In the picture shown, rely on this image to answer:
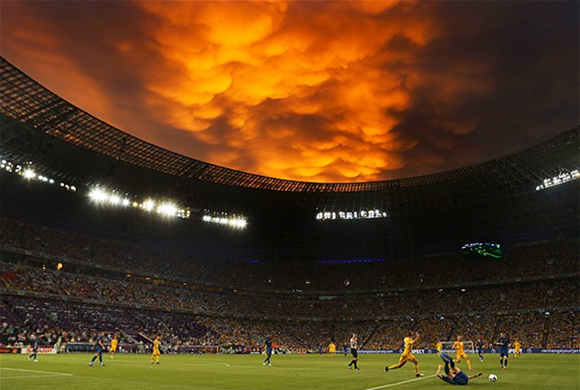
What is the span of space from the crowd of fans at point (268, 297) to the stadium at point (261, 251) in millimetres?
309

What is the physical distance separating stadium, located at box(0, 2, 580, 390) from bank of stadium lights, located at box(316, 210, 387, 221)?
1.11 feet

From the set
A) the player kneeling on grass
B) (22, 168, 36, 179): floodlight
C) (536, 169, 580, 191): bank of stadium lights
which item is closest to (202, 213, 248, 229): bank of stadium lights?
(22, 168, 36, 179): floodlight

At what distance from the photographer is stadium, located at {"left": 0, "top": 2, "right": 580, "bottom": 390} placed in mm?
58000

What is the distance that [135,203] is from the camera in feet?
242

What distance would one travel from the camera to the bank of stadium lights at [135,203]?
6919 cm

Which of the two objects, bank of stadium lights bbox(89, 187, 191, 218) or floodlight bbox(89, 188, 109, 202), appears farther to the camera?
bank of stadium lights bbox(89, 187, 191, 218)

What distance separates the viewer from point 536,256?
7988 centimetres

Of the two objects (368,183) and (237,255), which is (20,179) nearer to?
(237,255)

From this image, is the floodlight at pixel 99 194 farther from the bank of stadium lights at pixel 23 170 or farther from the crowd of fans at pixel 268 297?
the crowd of fans at pixel 268 297

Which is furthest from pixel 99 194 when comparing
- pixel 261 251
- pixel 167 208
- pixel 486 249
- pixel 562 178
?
pixel 486 249

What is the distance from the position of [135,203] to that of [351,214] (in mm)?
37684

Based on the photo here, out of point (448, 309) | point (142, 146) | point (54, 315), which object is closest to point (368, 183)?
point (448, 309)

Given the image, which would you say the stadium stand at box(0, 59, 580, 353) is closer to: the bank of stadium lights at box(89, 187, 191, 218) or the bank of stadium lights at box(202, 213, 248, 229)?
the bank of stadium lights at box(202, 213, 248, 229)

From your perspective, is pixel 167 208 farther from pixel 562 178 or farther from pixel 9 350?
pixel 562 178
